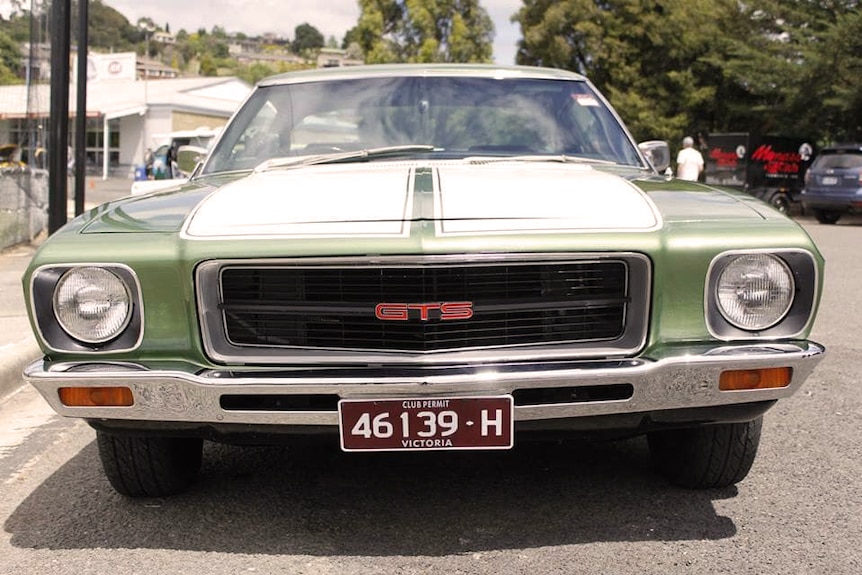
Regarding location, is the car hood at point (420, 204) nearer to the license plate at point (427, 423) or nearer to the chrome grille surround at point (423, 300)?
the chrome grille surround at point (423, 300)

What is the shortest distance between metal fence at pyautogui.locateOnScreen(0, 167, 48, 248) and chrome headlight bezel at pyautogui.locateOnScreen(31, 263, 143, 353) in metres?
9.32

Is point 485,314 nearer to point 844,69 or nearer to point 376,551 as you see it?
point 376,551

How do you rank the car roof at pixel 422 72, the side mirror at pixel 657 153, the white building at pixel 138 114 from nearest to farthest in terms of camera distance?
the car roof at pixel 422 72
the side mirror at pixel 657 153
the white building at pixel 138 114

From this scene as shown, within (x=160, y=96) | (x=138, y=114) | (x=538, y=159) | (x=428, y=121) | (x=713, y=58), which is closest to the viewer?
(x=538, y=159)

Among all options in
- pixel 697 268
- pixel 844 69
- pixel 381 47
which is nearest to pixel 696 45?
pixel 844 69

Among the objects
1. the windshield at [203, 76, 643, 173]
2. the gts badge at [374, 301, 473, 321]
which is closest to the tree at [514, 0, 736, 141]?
the windshield at [203, 76, 643, 173]

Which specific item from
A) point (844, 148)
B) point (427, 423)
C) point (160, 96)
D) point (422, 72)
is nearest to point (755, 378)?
point (427, 423)

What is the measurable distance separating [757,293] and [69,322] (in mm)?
2130

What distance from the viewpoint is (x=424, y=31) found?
4838 cm

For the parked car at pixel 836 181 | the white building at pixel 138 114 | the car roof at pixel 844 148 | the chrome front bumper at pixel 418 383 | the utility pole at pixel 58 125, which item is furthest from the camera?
the white building at pixel 138 114

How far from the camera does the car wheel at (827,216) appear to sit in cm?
2041

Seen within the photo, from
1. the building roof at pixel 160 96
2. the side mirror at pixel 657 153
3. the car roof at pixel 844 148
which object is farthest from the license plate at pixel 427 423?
the building roof at pixel 160 96

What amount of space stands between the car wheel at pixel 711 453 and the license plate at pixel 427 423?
92cm

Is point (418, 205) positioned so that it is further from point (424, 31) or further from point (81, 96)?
point (424, 31)
